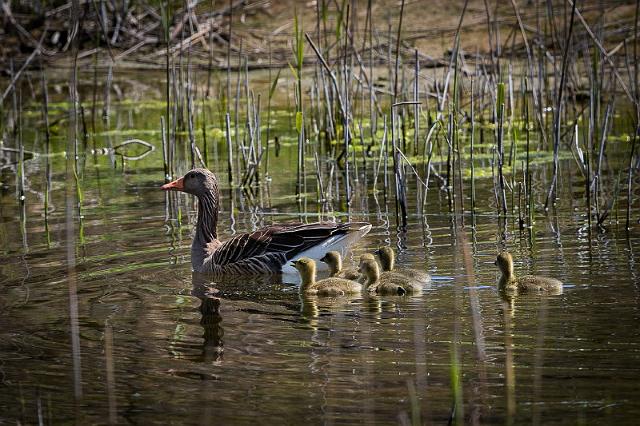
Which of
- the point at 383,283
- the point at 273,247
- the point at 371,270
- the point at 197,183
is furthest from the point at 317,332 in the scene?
the point at 197,183

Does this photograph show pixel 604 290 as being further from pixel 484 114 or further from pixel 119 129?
pixel 119 129

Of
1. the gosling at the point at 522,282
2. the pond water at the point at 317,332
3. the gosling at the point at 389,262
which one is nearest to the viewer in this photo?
the pond water at the point at 317,332

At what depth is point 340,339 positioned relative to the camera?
6531 mm

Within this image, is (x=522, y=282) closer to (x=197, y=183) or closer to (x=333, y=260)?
(x=333, y=260)

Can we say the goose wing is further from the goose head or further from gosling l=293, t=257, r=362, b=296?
the goose head

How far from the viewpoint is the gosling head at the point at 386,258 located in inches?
322

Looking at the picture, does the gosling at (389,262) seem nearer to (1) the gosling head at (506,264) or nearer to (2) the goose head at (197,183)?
(1) the gosling head at (506,264)

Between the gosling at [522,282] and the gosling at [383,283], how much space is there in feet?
1.67

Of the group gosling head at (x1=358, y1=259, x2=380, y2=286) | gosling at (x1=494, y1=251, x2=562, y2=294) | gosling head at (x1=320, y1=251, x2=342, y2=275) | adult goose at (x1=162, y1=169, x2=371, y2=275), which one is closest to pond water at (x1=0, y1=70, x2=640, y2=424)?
gosling at (x1=494, y1=251, x2=562, y2=294)

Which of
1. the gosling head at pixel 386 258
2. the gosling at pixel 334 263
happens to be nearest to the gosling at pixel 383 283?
the gosling head at pixel 386 258

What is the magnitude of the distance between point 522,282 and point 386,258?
1.13m

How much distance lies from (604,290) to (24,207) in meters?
5.75

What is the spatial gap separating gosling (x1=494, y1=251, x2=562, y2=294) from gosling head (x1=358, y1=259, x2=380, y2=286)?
0.77 m

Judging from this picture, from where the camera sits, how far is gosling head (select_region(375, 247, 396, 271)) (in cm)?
819
